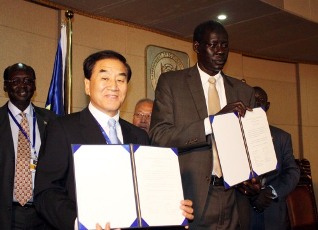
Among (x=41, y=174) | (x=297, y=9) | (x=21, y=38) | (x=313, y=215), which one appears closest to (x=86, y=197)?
(x=41, y=174)

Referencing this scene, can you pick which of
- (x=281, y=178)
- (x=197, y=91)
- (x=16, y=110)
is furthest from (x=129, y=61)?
(x=197, y=91)

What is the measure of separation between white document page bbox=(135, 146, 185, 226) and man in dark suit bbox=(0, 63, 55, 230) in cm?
169

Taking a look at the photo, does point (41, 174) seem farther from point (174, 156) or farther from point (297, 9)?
point (297, 9)

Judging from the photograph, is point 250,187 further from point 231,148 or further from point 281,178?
point 281,178

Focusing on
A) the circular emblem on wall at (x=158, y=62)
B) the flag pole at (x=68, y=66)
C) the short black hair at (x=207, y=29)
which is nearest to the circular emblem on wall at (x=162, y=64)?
the circular emblem on wall at (x=158, y=62)

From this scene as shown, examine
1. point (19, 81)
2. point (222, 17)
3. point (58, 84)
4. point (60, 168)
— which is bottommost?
point (60, 168)

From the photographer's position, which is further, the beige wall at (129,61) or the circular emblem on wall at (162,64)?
the circular emblem on wall at (162,64)

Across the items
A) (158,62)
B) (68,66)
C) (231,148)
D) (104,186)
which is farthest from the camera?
(158,62)

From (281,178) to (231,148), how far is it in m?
1.18

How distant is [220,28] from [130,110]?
3575 mm

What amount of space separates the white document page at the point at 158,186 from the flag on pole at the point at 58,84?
9.30ft

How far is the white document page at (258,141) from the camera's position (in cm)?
213

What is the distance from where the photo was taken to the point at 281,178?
10.1 ft

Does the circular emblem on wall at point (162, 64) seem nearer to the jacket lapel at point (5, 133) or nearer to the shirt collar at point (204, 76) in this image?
the jacket lapel at point (5, 133)
